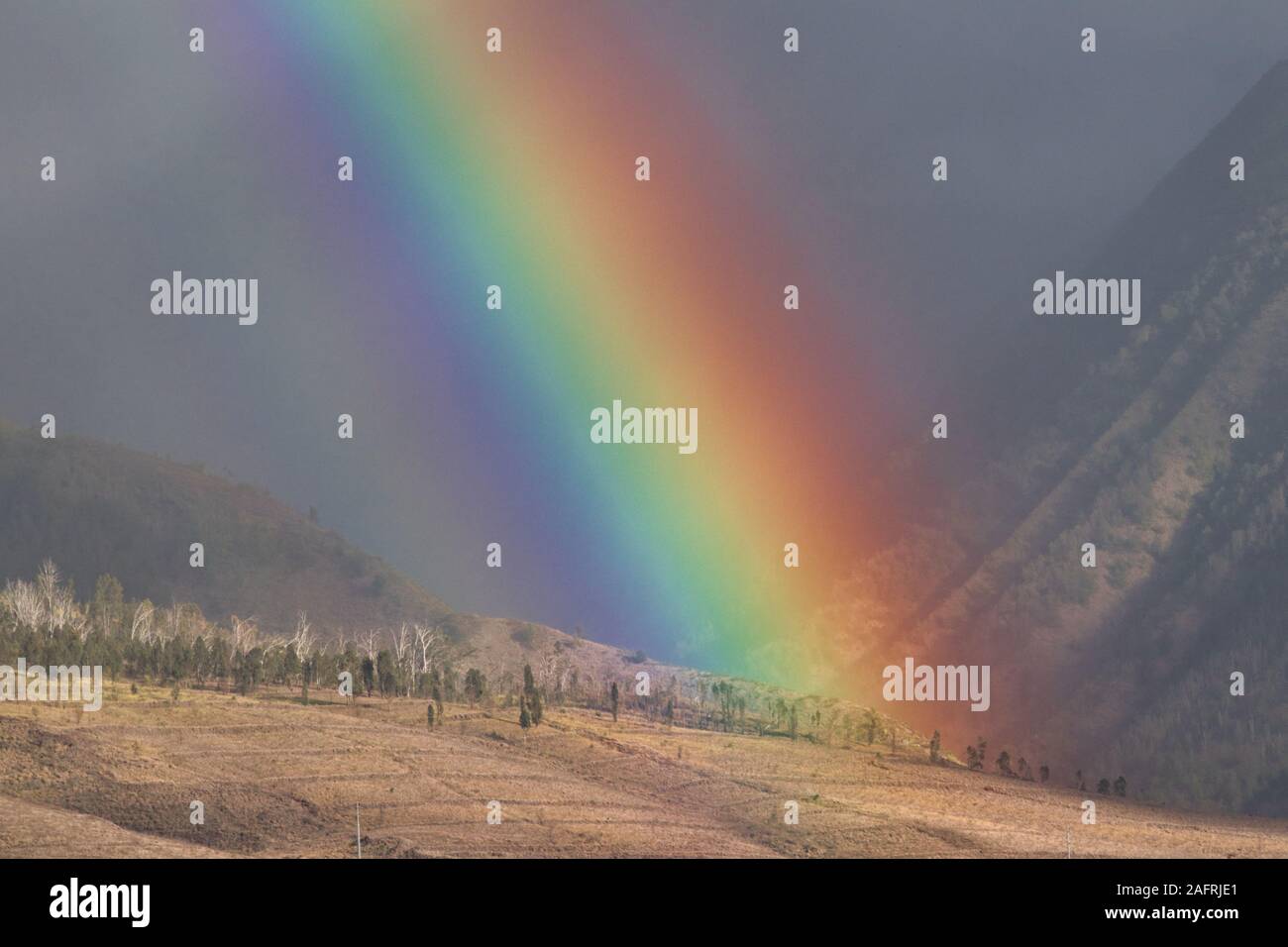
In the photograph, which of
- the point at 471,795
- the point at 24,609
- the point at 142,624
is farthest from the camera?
the point at 142,624

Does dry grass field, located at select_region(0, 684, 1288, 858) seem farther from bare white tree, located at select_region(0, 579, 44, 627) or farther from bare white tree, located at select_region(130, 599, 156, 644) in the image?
bare white tree, located at select_region(130, 599, 156, 644)

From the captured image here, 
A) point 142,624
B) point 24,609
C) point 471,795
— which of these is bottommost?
point 471,795

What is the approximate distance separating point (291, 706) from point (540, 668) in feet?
224

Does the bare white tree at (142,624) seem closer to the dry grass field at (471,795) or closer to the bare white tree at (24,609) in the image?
the bare white tree at (24,609)

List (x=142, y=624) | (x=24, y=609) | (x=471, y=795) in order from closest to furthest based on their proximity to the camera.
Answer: (x=471, y=795)
(x=24, y=609)
(x=142, y=624)

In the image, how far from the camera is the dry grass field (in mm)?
94500

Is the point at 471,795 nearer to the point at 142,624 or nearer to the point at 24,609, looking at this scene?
the point at 24,609

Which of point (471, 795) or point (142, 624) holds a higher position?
point (142, 624)

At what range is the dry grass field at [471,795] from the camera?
9450 centimetres

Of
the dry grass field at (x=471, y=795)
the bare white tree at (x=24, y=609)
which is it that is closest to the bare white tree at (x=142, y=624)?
the bare white tree at (x=24, y=609)

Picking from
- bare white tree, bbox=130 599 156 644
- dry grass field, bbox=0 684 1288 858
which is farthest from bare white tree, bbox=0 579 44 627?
dry grass field, bbox=0 684 1288 858

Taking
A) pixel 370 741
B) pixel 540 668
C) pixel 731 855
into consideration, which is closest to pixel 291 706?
pixel 370 741

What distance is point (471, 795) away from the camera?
107750 mm

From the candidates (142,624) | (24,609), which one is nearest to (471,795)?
(24,609)
